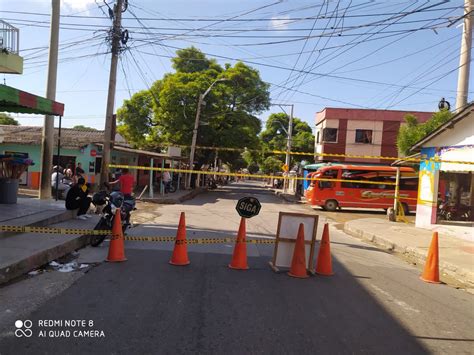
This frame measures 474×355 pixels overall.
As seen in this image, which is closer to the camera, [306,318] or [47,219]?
[306,318]

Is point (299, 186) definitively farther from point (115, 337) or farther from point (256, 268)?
point (115, 337)

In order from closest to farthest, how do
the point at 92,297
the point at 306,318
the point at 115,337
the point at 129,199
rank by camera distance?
the point at 115,337 < the point at 306,318 < the point at 92,297 < the point at 129,199

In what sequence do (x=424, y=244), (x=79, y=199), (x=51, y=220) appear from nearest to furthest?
(x=51, y=220) → (x=79, y=199) → (x=424, y=244)

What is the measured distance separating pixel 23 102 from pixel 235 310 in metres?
7.26

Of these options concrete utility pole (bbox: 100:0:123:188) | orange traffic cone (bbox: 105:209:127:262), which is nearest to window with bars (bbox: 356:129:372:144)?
concrete utility pole (bbox: 100:0:123:188)

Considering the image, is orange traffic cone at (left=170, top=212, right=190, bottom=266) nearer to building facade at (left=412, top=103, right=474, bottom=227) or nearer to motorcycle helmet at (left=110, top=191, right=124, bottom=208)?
motorcycle helmet at (left=110, top=191, right=124, bottom=208)

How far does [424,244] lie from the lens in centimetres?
1184

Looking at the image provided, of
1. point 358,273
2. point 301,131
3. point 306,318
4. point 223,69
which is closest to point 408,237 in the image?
point 358,273

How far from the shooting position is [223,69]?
42031 mm

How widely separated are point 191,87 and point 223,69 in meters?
8.01

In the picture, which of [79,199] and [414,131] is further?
[414,131]

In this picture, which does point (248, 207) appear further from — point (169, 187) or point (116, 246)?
point (169, 187)

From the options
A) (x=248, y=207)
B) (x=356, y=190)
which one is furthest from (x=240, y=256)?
(x=356, y=190)

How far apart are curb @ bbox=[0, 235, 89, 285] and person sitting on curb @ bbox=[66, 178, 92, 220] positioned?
97.6 inches
